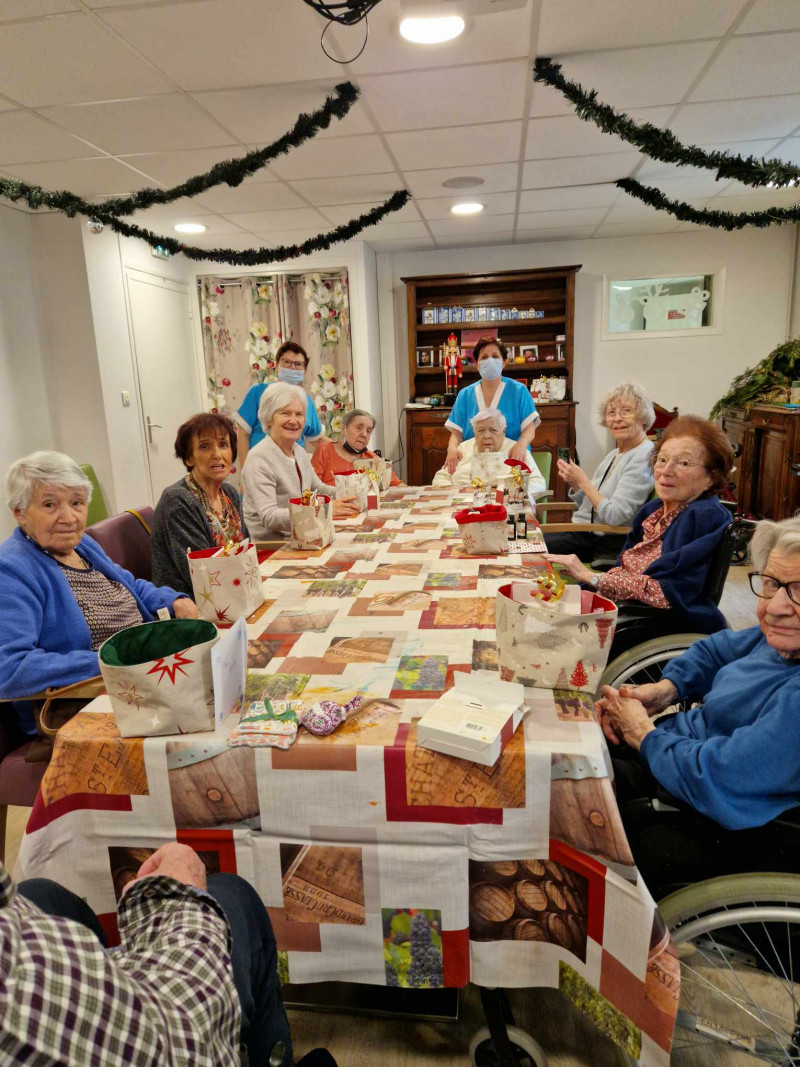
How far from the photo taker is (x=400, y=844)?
98cm

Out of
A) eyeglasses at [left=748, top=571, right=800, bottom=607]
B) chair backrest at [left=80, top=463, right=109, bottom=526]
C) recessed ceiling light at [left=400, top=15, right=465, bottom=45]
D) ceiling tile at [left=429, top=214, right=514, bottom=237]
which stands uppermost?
ceiling tile at [left=429, top=214, right=514, bottom=237]

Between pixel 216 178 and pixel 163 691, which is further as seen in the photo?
pixel 216 178

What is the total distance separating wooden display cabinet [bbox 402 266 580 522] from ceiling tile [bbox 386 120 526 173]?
2279 mm

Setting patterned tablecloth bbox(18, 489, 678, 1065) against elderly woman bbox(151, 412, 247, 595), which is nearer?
patterned tablecloth bbox(18, 489, 678, 1065)

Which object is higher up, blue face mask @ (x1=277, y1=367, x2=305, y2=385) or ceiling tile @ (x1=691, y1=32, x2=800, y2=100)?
ceiling tile @ (x1=691, y1=32, x2=800, y2=100)

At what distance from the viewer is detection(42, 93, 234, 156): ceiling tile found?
2688mm

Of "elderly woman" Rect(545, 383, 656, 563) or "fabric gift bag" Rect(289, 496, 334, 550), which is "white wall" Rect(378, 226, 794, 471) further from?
"fabric gift bag" Rect(289, 496, 334, 550)

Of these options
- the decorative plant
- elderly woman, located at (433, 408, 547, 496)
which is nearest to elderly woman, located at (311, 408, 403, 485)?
elderly woman, located at (433, 408, 547, 496)

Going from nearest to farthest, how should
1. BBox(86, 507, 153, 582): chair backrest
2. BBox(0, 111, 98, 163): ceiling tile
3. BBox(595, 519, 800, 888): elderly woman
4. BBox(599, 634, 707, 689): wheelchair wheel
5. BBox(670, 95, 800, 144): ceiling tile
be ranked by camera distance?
BBox(595, 519, 800, 888): elderly woman → BBox(599, 634, 707, 689): wheelchair wheel → BBox(86, 507, 153, 582): chair backrest → BBox(0, 111, 98, 163): ceiling tile → BBox(670, 95, 800, 144): ceiling tile

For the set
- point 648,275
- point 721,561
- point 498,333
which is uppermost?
point 648,275

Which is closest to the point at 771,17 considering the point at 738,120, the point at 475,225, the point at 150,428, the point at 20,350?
the point at 738,120

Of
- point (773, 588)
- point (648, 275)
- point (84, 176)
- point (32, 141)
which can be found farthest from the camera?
point (648, 275)

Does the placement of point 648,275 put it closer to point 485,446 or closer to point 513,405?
point 513,405

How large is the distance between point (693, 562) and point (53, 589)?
1665mm
